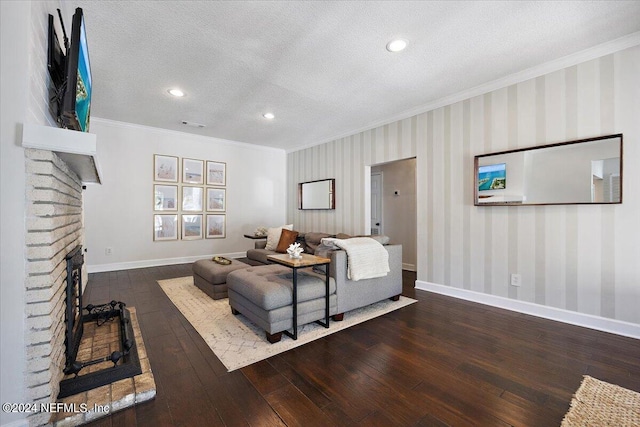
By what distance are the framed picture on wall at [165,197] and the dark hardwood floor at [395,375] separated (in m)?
3.12

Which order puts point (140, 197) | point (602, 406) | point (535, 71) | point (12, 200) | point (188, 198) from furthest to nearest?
point (188, 198), point (140, 197), point (535, 71), point (602, 406), point (12, 200)

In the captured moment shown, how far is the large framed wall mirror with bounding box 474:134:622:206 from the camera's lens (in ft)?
8.63

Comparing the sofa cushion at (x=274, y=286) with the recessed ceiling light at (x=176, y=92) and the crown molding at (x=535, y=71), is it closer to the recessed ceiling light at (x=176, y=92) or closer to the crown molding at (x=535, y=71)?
the recessed ceiling light at (x=176, y=92)

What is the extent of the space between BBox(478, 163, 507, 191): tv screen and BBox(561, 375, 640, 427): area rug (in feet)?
7.05

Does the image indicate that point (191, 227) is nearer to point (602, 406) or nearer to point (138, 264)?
point (138, 264)

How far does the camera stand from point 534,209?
310cm

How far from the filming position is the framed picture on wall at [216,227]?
19.9 feet

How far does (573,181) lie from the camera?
2.81 metres

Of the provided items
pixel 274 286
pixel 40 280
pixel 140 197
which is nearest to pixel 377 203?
pixel 274 286

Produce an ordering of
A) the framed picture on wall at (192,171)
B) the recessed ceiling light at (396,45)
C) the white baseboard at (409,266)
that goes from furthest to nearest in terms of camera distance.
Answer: the framed picture on wall at (192,171)
the white baseboard at (409,266)
the recessed ceiling light at (396,45)

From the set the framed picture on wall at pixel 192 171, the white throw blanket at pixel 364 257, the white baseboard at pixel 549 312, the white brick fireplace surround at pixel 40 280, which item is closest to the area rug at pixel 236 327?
the white throw blanket at pixel 364 257

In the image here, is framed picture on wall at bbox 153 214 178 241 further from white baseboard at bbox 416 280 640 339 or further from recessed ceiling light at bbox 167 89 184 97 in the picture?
white baseboard at bbox 416 280 640 339

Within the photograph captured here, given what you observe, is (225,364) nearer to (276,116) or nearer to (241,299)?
(241,299)

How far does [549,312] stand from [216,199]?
19.8ft
